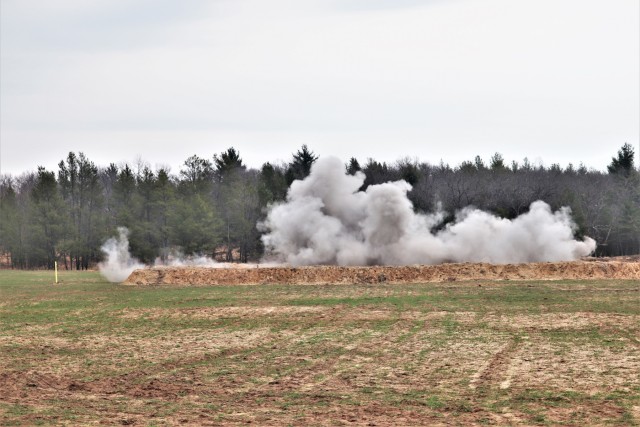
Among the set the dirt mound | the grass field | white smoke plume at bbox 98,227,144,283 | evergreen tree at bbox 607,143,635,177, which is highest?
evergreen tree at bbox 607,143,635,177

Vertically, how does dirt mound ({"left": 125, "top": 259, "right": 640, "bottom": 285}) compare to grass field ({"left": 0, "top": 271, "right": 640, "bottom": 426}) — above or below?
above

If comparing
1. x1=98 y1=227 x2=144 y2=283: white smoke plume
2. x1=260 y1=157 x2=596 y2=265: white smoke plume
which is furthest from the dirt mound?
x1=98 y1=227 x2=144 y2=283: white smoke plume

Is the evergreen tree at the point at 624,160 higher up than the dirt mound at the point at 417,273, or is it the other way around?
the evergreen tree at the point at 624,160

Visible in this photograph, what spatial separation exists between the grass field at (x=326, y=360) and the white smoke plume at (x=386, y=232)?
62.1 feet

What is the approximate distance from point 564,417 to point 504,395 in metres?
2.27

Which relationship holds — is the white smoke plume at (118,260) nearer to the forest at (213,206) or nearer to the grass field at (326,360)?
the forest at (213,206)

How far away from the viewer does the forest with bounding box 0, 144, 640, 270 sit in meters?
82.9

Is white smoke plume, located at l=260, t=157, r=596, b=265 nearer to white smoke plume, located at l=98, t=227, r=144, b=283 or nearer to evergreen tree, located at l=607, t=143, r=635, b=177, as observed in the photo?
white smoke plume, located at l=98, t=227, r=144, b=283

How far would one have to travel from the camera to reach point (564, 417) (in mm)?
15992

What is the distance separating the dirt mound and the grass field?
12.4 meters

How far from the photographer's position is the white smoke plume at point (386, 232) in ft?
202

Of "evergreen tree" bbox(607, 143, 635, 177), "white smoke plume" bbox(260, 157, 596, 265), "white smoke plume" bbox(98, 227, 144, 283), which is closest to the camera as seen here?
"white smoke plume" bbox(260, 157, 596, 265)

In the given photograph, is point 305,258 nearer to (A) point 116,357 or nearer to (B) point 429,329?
(B) point 429,329

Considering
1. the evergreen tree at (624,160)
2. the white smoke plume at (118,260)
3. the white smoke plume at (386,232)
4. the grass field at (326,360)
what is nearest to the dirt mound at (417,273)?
the white smoke plume at (386,232)
